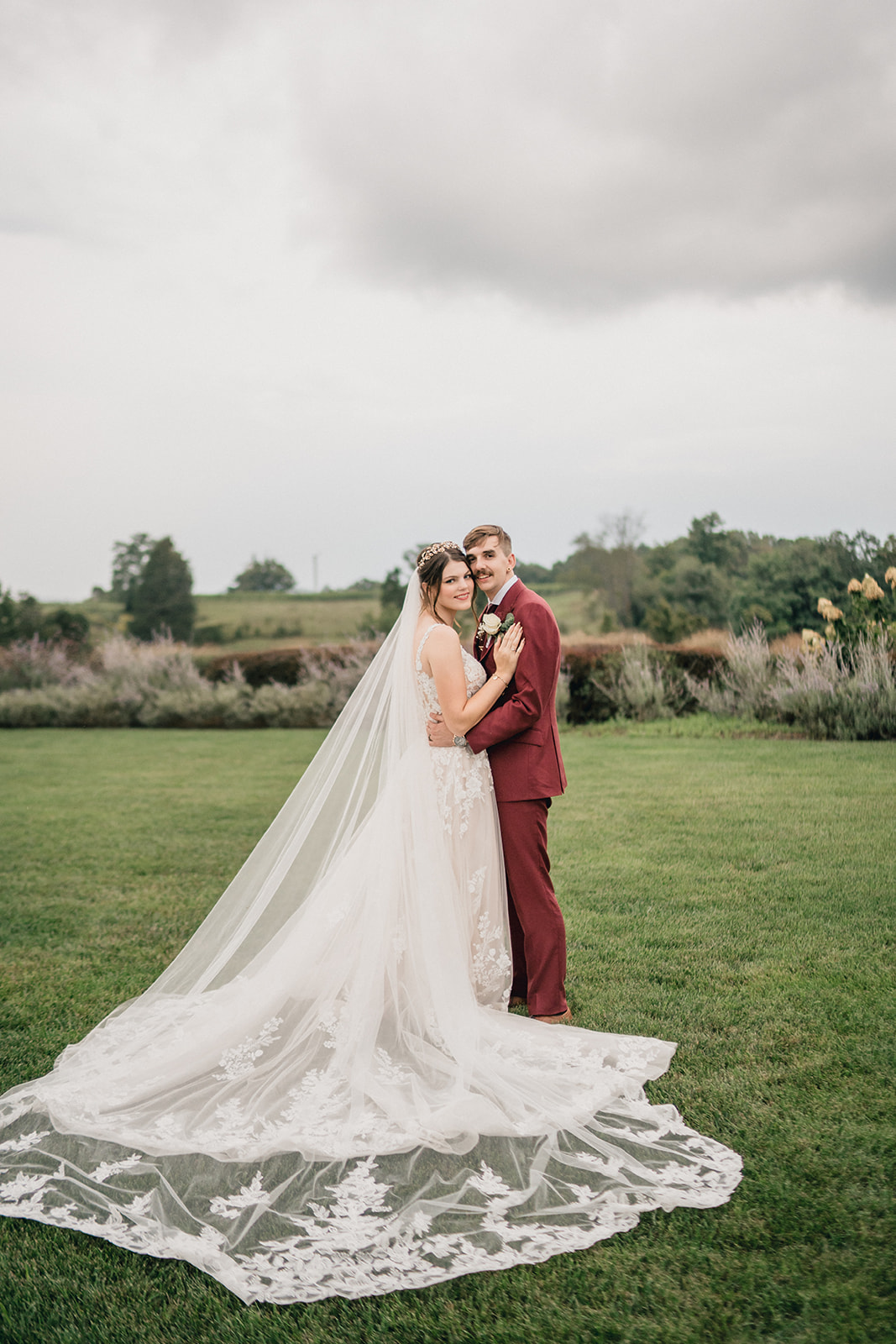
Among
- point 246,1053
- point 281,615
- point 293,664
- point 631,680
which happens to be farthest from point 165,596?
point 246,1053

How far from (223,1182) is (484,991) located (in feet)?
5.27

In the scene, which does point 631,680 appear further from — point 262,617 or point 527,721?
point 262,617

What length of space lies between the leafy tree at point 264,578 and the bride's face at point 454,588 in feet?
110

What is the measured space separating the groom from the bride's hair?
161mm

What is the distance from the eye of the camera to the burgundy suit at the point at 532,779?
403 centimetres

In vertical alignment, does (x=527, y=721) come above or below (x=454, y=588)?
below

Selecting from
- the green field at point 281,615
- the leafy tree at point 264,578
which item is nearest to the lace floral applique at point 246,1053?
the green field at point 281,615

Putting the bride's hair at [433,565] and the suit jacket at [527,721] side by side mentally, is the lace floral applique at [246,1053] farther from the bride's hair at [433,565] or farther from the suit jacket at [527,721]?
the bride's hair at [433,565]

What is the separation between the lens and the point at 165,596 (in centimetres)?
3050

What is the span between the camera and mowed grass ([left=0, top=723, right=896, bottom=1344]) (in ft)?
7.22

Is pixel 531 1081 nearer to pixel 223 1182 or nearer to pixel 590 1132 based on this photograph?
pixel 590 1132

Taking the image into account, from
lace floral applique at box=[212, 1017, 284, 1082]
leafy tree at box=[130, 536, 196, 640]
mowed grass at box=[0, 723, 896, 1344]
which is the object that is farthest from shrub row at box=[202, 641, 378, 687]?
lace floral applique at box=[212, 1017, 284, 1082]

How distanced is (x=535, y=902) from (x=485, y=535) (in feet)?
5.90

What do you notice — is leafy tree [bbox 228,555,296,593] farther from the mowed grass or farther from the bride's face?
the bride's face
